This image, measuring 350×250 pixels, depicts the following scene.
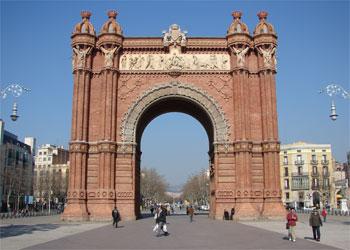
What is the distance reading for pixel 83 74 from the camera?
117 feet

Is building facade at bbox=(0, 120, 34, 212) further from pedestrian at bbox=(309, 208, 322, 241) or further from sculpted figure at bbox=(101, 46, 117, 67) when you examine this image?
pedestrian at bbox=(309, 208, 322, 241)

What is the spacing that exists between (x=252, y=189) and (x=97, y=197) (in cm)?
1262

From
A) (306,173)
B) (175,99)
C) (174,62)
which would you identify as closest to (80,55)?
(174,62)

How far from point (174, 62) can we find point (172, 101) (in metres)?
3.74

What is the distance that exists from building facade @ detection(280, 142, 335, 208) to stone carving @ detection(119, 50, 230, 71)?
52.4 metres

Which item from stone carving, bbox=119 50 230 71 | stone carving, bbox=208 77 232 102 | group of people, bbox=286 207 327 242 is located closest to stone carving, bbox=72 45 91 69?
stone carving, bbox=119 50 230 71

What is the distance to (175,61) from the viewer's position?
3678 centimetres

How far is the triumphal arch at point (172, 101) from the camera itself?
111ft

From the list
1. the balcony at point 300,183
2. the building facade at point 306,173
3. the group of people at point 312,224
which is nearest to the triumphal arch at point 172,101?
the group of people at point 312,224

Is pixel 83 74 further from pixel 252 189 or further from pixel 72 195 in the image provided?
pixel 252 189

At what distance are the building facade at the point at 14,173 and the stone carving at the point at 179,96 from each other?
104ft

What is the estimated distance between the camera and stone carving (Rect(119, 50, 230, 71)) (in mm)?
36812

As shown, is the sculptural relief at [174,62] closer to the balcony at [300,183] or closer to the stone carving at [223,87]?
the stone carving at [223,87]

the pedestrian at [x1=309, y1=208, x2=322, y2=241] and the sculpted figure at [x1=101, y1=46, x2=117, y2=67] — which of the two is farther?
the sculpted figure at [x1=101, y1=46, x2=117, y2=67]
